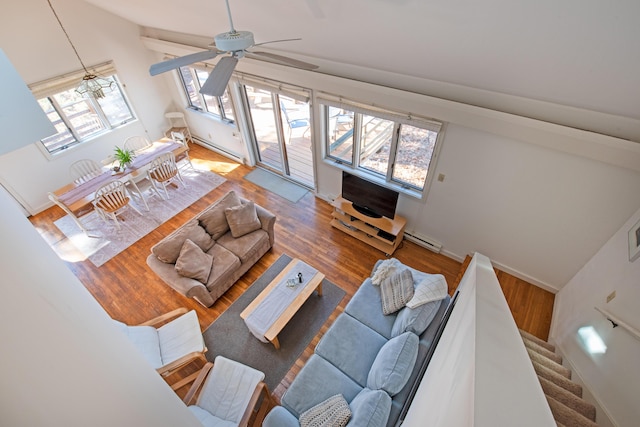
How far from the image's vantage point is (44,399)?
454 mm

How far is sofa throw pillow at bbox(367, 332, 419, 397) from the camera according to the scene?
2.37 m

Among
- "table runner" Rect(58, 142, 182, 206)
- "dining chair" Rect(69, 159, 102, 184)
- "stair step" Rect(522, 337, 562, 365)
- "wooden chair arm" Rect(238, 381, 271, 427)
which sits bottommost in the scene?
"stair step" Rect(522, 337, 562, 365)

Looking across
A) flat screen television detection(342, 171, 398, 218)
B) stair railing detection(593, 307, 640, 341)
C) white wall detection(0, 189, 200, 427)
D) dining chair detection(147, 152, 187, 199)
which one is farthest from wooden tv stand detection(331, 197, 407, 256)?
white wall detection(0, 189, 200, 427)

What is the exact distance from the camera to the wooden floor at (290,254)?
3.58 metres

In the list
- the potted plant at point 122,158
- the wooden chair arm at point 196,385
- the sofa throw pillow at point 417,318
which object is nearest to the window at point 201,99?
the potted plant at point 122,158

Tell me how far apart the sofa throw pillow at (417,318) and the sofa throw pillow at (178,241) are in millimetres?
2623

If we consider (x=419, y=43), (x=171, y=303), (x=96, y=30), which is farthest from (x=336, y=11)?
(x=96, y=30)

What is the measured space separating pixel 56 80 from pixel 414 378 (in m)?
6.69

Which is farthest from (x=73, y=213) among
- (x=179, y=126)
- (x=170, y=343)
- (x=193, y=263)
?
(x=179, y=126)

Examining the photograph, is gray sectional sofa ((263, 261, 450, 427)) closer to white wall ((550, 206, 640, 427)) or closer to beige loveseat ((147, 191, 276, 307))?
white wall ((550, 206, 640, 427))

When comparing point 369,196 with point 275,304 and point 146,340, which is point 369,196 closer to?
point 275,304

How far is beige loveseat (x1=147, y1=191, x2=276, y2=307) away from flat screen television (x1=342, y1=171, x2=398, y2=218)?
1243 mm

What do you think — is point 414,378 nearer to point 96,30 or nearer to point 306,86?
point 306,86

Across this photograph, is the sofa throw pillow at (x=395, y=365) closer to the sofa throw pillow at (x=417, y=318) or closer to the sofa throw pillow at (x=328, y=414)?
the sofa throw pillow at (x=417, y=318)
